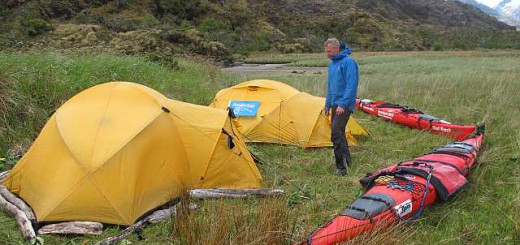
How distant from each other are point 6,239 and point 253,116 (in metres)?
4.81

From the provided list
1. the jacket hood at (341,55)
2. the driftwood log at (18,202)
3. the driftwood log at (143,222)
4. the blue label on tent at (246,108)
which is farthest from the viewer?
the blue label on tent at (246,108)

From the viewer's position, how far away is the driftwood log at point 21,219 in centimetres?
428

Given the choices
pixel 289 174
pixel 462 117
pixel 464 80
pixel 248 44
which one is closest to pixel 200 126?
pixel 289 174

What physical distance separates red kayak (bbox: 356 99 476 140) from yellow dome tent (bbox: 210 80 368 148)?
151 centimetres

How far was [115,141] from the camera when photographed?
4992mm

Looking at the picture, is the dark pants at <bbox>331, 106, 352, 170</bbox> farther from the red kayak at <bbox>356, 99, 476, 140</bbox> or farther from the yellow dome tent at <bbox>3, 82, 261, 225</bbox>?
the red kayak at <bbox>356, 99, 476, 140</bbox>

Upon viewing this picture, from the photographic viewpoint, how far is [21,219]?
4.52 metres

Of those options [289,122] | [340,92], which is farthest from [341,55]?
[289,122]

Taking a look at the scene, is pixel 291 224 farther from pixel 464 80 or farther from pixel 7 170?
pixel 464 80

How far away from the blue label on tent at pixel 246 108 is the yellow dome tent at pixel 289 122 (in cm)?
7

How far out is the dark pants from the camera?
21.5 feet

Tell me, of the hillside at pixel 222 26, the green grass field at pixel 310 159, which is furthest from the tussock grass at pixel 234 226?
the hillside at pixel 222 26

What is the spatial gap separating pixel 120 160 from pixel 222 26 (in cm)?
4591

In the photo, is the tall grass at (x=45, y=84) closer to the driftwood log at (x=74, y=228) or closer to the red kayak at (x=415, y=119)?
the driftwood log at (x=74, y=228)
